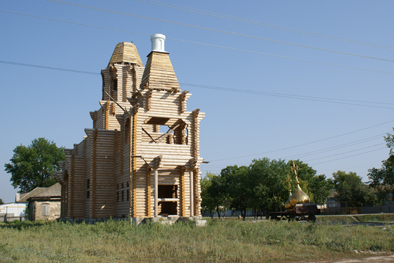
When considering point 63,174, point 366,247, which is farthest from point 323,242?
point 63,174

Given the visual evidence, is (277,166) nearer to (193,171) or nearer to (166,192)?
(166,192)

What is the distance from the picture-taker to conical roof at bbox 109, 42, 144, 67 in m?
35.4

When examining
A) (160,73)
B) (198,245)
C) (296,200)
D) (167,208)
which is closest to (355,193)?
(296,200)

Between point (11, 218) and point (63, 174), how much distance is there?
89.5 feet

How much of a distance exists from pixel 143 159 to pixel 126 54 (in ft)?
46.3

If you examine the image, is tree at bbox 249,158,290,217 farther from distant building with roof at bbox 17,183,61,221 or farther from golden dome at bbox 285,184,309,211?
distant building with roof at bbox 17,183,61,221

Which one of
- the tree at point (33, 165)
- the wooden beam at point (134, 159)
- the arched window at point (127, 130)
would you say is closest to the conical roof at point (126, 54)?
the arched window at point (127, 130)

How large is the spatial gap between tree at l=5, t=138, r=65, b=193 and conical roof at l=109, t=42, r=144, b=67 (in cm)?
4224

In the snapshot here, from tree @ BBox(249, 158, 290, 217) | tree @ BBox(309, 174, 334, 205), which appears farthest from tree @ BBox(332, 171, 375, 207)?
tree @ BBox(249, 158, 290, 217)

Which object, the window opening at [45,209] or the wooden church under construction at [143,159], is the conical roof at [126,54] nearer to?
the wooden church under construction at [143,159]

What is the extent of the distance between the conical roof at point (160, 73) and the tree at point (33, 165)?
49.7m

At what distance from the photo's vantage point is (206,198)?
68.4 m

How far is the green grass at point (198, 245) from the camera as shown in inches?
534

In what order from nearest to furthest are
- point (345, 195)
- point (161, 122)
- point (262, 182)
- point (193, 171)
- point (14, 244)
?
point (14, 244), point (193, 171), point (161, 122), point (262, 182), point (345, 195)
